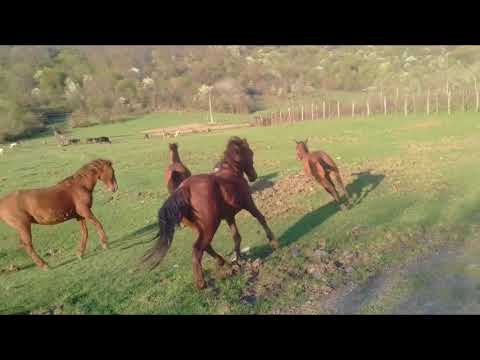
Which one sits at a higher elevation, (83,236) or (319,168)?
(319,168)

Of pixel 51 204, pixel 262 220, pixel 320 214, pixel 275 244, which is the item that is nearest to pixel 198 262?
pixel 262 220

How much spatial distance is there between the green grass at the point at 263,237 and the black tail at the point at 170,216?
61 cm

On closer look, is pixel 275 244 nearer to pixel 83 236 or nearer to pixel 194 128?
pixel 83 236

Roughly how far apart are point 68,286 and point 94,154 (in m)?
17.6

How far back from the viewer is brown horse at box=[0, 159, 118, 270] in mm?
6828

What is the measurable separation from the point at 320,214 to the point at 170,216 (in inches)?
164

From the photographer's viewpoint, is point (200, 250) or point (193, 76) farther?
point (193, 76)

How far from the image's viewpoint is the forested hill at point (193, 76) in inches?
1786

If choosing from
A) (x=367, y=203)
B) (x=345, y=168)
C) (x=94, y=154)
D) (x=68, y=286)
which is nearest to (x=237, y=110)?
(x=94, y=154)

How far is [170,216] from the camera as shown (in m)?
5.28

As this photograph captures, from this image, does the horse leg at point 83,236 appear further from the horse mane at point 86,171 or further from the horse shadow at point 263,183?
the horse shadow at point 263,183

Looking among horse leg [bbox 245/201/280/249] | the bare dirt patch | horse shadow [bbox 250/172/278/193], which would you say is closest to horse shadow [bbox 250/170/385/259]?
horse leg [bbox 245/201/280/249]

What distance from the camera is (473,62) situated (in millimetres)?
44938

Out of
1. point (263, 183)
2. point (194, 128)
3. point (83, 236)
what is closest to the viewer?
point (83, 236)
